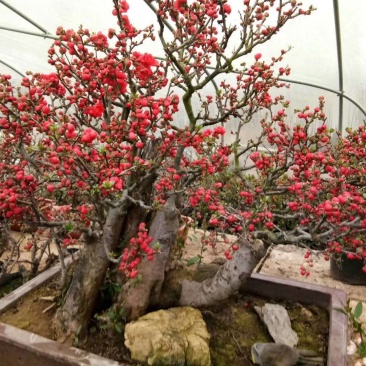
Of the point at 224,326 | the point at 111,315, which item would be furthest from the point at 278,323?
the point at 111,315

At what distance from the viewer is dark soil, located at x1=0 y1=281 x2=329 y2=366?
2283 millimetres

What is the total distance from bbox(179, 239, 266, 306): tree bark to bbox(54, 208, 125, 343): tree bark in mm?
666

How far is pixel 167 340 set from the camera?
6.89 ft

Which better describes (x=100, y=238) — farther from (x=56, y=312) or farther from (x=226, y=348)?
(x=226, y=348)

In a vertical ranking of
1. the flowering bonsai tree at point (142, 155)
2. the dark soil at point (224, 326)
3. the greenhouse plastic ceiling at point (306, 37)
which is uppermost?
the greenhouse plastic ceiling at point (306, 37)

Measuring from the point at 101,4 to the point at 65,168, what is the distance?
483 cm

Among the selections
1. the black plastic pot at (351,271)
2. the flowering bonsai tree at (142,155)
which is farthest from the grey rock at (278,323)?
the black plastic pot at (351,271)

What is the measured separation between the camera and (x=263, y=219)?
93.7 inches

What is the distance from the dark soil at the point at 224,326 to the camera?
228 centimetres

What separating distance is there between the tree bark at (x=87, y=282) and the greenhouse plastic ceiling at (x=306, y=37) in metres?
3.88

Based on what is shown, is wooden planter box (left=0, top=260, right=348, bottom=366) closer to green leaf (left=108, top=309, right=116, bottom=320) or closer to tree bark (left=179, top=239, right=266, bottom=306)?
green leaf (left=108, top=309, right=116, bottom=320)

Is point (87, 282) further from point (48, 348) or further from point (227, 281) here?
point (227, 281)

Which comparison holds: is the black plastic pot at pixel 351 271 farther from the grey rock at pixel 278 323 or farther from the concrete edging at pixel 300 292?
the grey rock at pixel 278 323

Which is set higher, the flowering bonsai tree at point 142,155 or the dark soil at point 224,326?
the flowering bonsai tree at point 142,155
